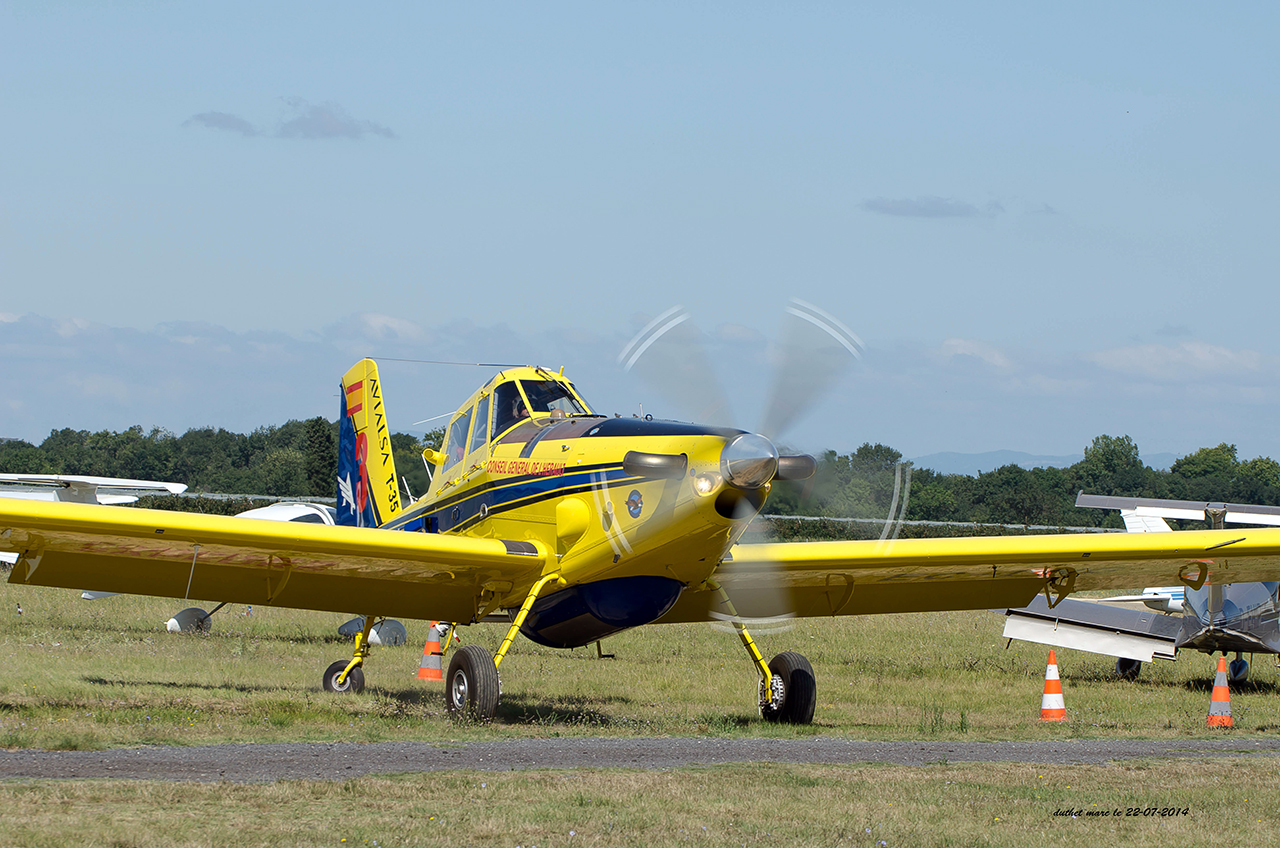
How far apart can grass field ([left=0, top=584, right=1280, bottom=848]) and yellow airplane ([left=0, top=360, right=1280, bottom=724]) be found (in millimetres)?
1012

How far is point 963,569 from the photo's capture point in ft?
41.2

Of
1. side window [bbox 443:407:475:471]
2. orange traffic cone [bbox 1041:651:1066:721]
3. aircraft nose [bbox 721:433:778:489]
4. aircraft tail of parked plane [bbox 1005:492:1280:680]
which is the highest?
side window [bbox 443:407:475:471]

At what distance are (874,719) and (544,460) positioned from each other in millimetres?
4473

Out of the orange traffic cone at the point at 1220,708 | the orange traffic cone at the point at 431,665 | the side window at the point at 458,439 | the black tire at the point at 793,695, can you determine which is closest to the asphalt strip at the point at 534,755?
the black tire at the point at 793,695

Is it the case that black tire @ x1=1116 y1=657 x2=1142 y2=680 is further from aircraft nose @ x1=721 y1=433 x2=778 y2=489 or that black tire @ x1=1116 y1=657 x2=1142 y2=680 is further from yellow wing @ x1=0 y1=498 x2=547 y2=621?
aircraft nose @ x1=721 y1=433 x2=778 y2=489

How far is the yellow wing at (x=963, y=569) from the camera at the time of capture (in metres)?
11.8

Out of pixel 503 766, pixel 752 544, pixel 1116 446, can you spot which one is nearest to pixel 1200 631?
pixel 752 544

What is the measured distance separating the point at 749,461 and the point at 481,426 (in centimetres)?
393

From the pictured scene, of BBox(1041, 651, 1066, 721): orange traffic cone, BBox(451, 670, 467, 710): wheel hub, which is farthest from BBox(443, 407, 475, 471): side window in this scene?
BBox(1041, 651, 1066, 721): orange traffic cone

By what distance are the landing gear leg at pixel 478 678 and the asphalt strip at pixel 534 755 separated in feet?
2.83

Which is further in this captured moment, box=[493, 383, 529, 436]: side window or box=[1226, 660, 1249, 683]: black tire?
box=[1226, 660, 1249, 683]: black tire

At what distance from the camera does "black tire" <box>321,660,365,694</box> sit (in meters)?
13.3

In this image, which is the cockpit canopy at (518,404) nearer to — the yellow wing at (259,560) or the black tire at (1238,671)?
the yellow wing at (259,560)

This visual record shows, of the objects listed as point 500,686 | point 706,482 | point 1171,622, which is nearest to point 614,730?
point 500,686
